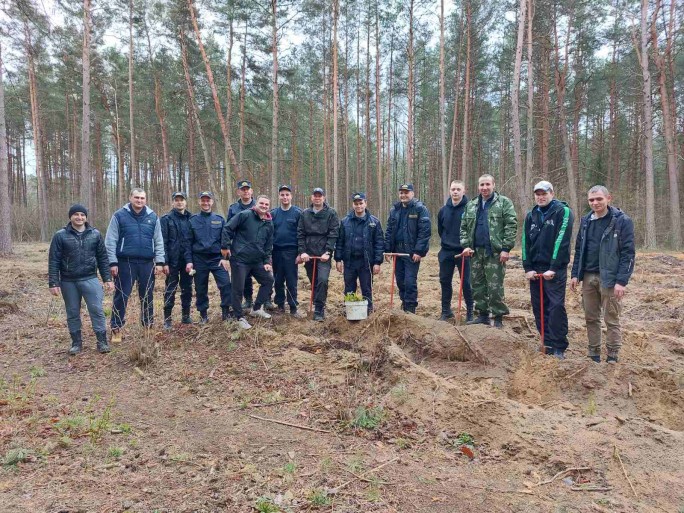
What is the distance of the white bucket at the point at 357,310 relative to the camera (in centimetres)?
610

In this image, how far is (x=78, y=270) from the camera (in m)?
5.27

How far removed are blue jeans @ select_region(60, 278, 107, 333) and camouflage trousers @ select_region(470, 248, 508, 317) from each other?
16.2ft

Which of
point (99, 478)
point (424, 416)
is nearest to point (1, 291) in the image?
point (99, 478)

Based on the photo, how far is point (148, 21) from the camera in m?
22.0

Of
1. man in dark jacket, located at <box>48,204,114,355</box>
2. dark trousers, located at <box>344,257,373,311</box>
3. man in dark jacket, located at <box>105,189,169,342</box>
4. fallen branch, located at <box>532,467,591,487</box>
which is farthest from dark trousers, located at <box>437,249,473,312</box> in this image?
man in dark jacket, located at <box>48,204,114,355</box>

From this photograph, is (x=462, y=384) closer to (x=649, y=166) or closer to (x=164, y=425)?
(x=164, y=425)

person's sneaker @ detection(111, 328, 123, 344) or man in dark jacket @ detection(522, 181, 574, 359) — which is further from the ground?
man in dark jacket @ detection(522, 181, 574, 359)

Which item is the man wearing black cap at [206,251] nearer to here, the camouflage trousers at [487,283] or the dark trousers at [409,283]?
the dark trousers at [409,283]

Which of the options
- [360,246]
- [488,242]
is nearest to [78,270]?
[360,246]

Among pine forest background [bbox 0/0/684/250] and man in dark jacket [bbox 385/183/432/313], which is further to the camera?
pine forest background [bbox 0/0/684/250]

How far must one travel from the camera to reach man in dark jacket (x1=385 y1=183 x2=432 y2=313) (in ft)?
21.2

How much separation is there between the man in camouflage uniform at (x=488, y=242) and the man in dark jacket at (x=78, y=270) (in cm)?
475

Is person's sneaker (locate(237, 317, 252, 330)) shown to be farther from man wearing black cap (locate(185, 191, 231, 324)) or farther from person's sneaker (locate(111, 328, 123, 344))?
person's sneaker (locate(111, 328, 123, 344))

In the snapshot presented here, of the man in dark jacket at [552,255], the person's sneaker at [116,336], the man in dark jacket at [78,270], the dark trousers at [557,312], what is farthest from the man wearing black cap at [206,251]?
the dark trousers at [557,312]
